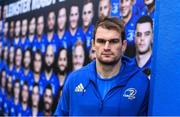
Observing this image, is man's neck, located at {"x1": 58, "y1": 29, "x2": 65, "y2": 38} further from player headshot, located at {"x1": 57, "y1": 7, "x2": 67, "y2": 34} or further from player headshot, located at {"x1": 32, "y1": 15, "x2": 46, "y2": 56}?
player headshot, located at {"x1": 32, "y1": 15, "x2": 46, "y2": 56}

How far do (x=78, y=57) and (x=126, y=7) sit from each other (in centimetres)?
90

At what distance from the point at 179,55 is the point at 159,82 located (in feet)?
0.83

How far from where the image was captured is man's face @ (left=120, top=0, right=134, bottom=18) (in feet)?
11.4

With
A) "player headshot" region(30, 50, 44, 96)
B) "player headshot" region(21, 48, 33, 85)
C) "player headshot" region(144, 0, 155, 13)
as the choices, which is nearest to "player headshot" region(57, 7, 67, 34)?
Answer: "player headshot" region(30, 50, 44, 96)

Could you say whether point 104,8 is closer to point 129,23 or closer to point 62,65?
point 129,23

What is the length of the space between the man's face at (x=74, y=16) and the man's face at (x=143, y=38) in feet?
3.36

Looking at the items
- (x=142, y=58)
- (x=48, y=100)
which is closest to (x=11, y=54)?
(x=48, y=100)

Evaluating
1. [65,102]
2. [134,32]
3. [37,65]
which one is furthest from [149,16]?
[37,65]

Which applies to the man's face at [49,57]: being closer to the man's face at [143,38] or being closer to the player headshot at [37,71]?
the player headshot at [37,71]

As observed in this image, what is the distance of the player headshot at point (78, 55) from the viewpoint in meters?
4.10

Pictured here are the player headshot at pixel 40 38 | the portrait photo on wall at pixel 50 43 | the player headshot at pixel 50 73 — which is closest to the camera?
the portrait photo on wall at pixel 50 43

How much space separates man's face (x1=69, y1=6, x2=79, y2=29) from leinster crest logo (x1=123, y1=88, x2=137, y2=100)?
155 centimetres

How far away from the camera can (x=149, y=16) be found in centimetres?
325

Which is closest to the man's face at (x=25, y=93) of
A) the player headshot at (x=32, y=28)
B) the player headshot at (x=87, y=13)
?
the player headshot at (x=32, y=28)
